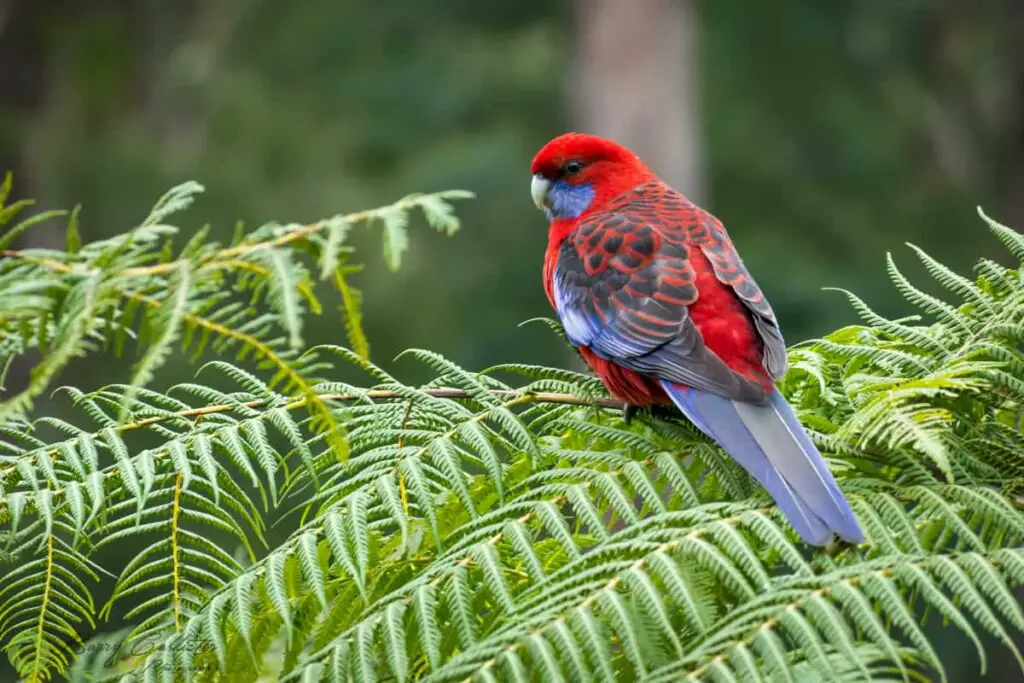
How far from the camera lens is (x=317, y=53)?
53.6 ft

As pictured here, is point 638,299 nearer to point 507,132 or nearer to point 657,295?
point 657,295

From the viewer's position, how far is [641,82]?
376 inches

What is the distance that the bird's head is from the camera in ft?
11.9

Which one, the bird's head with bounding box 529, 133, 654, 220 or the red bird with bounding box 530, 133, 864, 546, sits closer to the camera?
the red bird with bounding box 530, 133, 864, 546

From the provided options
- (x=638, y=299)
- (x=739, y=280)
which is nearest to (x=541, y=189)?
(x=638, y=299)

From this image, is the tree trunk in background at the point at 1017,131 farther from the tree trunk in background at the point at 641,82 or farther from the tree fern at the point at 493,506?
the tree fern at the point at 493,506

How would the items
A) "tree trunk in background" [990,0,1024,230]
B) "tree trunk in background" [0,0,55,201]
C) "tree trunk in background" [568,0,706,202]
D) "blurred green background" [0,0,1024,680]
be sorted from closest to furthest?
"tree trunk in background" [0,0,55,201], "tree trunk in background" [568,0,706,202], "tree trunk in background" [990,0,1024,230], "blurred green background" [0,0,1024,680]

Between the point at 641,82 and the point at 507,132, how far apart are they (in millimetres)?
4945

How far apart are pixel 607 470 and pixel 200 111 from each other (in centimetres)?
1648

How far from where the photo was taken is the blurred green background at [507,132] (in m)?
11.5

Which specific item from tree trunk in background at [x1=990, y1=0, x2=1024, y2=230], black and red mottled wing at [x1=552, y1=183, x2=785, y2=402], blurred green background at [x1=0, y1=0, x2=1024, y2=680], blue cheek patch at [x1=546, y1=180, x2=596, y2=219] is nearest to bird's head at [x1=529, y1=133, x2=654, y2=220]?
blue cheek patch at [x1=546, y1=180, x2=596, y2=219]

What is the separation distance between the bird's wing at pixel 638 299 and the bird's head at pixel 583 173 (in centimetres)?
35

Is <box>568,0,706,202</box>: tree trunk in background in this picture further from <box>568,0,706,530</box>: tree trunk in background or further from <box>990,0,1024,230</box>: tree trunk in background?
<box>990,0,1024,230</box>: tree trunk in background

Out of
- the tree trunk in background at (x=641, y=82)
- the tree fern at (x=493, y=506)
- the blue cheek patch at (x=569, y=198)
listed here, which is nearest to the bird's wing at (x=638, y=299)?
the tree fern at (x=493, y=506)
